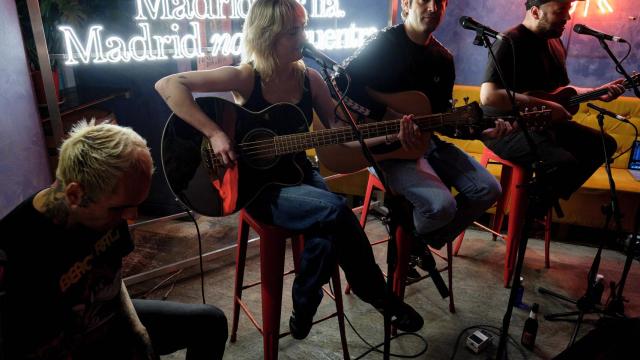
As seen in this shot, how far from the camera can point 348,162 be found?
241 centimetres

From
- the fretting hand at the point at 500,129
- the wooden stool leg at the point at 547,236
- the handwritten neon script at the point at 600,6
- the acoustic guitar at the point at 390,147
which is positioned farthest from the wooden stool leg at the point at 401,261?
the handwritten neon script at the point at 600,6

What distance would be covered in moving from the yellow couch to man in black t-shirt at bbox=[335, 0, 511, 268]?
1178 millimetres

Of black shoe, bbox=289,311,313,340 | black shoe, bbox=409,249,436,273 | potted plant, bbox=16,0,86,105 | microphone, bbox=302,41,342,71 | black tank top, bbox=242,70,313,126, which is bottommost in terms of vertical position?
black shoe, bbox=289,311,313,340

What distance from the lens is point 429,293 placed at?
2.82m

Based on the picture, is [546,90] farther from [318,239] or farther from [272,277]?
[272,277]

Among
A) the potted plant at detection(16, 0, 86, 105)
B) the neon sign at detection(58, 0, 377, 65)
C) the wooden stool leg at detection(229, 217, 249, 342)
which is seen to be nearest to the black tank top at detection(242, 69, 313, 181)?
the wooden stool leg at detection(229, 217, 249, 342)

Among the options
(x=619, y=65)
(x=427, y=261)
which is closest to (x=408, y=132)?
(x=427, y=261)

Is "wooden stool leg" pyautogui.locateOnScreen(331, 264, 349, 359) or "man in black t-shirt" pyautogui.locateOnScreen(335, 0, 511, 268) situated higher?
"man in black t-shirt" pyautogui.locateOnScreen(335, 0, 511, 268)

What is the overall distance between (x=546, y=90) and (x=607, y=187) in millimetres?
1049

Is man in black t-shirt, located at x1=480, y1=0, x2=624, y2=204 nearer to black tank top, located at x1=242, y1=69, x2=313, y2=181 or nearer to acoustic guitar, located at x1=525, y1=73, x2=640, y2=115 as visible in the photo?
acoustic guitar, located at x1=525, y1=73, x2=640, y2=115

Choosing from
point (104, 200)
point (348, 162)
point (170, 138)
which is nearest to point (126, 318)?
point (104, 200)

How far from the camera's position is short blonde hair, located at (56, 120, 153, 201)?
Answer: 4.13 feet

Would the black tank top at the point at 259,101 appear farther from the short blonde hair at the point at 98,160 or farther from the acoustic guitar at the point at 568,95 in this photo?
the acoustic guitar at the point at 568,95

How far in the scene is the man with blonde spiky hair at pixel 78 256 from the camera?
3.95 feet
